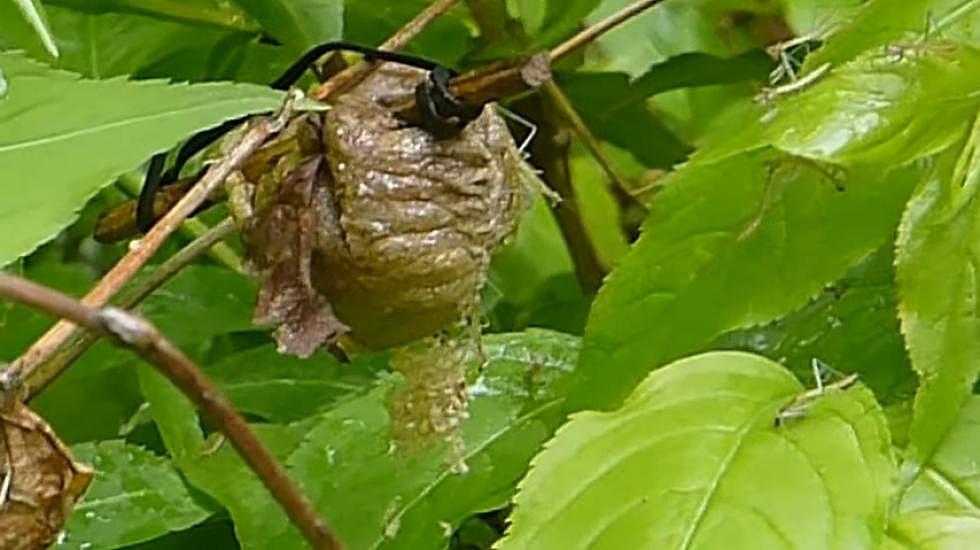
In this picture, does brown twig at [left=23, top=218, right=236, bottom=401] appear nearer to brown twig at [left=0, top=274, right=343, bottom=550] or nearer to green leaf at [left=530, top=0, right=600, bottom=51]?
brown twig at [left=0, top=274, right=343, bottom=550]

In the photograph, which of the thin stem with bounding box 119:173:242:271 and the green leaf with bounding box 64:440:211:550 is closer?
the green leaf with bounding box 64:440:211:550

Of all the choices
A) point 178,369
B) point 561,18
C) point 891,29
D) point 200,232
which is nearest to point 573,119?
point 561,18

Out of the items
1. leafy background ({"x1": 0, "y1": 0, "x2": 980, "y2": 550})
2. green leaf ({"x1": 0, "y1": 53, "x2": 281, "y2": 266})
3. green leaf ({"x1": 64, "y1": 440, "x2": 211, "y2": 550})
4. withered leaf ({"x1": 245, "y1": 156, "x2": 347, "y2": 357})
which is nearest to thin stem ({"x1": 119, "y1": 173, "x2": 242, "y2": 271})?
leafy background ({"x1": 0, "y1": 0, "x2": 980, "y2": 550})

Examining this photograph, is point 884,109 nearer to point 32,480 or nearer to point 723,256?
point 723,256

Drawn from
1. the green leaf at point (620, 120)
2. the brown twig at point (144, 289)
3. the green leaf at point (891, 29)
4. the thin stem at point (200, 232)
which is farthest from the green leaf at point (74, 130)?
the green leaf at point (620, 120)

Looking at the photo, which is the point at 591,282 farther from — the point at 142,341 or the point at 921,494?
the point at 142,341

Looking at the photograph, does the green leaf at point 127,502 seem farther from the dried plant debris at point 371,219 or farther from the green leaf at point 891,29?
the green leaf at point 891,29

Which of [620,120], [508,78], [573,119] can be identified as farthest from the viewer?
[620,120]
